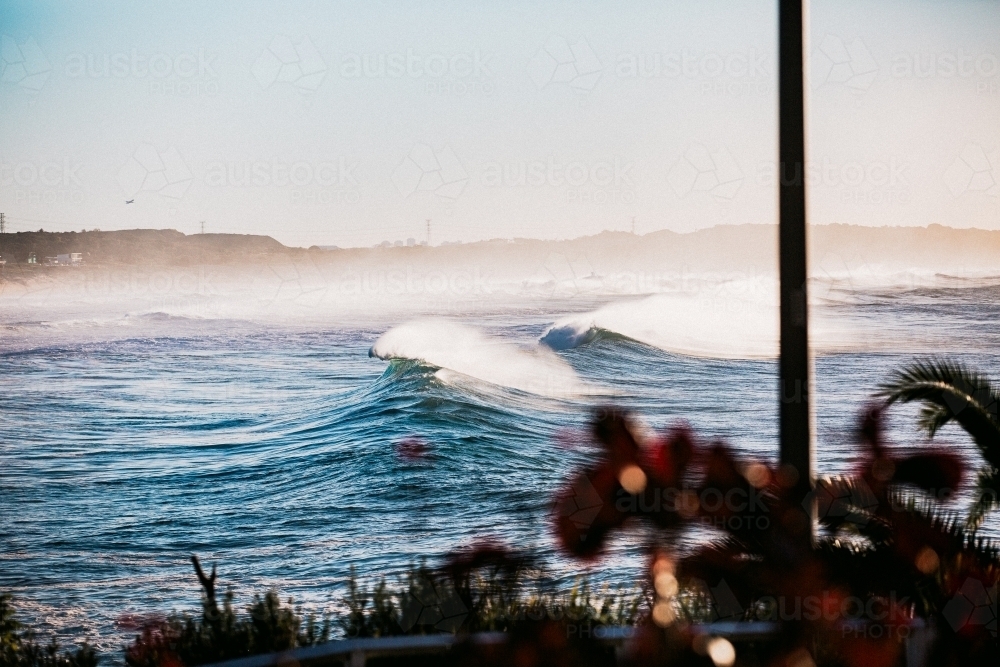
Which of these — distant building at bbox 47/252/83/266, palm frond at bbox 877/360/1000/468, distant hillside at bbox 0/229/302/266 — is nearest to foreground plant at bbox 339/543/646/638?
palm frond at bbox 877/360/1000/468

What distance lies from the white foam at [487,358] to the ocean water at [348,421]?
0.12 metres

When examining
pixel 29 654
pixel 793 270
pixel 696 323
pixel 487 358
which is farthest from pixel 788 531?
pixel 696 323

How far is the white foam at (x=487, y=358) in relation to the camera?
2578 centimetres

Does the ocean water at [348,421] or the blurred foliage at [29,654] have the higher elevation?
the blurred foliage at [29,654]

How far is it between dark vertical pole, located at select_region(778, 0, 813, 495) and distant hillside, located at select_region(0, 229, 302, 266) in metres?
34.2

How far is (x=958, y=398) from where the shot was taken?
334 cm

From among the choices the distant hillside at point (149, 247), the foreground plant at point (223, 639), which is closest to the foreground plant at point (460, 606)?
the foreground plant at point (223, 639)

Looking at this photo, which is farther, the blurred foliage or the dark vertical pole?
the blurred foliage

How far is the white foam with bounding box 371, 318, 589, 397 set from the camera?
25781mm

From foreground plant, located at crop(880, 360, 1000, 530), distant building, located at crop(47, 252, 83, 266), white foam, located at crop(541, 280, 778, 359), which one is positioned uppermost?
distant building, located at crop(47, 252, 83, 266)

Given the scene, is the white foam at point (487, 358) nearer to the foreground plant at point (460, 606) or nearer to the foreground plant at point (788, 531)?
the foreground plant at point (460, 606)

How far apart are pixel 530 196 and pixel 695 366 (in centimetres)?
879

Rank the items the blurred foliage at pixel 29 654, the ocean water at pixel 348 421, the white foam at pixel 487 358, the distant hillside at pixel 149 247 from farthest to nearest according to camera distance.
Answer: the distant hillside at pixel 149 247 → the white foam at pixel 487 358 → the ocean water at pixel 348 421 → the blurred foliage at pixel 29 654

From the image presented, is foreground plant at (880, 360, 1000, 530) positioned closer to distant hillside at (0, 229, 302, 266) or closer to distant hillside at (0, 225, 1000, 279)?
distant hillside at (0, 229, 302, 266)
